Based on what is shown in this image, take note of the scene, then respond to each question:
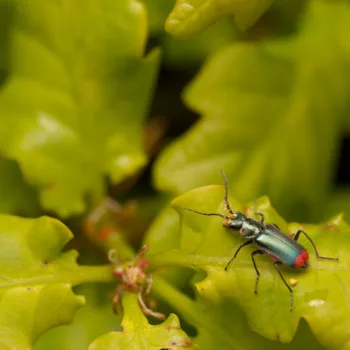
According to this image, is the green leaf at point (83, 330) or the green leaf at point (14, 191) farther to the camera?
the green leaf at point (14, 191)

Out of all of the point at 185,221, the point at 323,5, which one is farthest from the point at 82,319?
the point at 323,5

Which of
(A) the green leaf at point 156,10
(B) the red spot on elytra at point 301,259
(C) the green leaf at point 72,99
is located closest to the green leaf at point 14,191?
(C) the green leaf at point 72,99

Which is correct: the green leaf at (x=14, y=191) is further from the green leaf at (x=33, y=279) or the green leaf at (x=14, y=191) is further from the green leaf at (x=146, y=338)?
the green leaf at (x=146, y=338)

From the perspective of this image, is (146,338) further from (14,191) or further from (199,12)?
(14,191)

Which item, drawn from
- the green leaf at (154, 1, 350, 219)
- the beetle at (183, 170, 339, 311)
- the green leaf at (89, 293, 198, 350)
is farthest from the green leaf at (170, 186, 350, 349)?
the green leaf at (154, 1, 350, 219)

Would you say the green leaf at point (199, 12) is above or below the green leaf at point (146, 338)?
above

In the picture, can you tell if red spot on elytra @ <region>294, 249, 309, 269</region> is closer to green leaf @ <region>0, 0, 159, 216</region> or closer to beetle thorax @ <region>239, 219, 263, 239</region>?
beetle thorax @ <region>239, 219, 263, 239</region>
